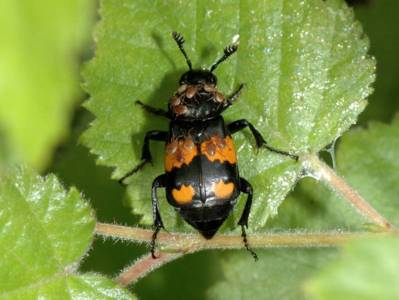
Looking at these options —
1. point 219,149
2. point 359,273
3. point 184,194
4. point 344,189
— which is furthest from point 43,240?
point 359,273

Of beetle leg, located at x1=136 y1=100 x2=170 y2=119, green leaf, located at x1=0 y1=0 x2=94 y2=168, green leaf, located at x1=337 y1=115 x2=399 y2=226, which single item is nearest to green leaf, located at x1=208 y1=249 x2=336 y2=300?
green leaf, located at x1=337 y1=115 x2=399 y2=226

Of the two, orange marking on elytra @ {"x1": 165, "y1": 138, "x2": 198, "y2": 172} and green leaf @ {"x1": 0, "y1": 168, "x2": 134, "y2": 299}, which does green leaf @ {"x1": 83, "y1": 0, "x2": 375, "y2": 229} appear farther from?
green leaf @ {"x1": 0, "y1": 168, "x2": 134, "y2": 299}

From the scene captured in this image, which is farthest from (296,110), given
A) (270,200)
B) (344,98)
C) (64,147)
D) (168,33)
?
(64,147)

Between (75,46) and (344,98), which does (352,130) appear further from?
(75,46)

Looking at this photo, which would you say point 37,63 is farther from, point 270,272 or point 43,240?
point 270,272

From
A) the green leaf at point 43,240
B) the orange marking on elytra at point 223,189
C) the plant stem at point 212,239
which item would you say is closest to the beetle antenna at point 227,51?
the orange marking on elytra at point 223,189

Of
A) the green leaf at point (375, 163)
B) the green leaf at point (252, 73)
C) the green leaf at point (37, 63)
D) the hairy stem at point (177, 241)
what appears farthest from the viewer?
the green leaf at point (375, 163)

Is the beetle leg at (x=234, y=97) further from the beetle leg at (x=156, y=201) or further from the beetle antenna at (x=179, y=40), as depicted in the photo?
the beetle leg at (x=156, y=201)
